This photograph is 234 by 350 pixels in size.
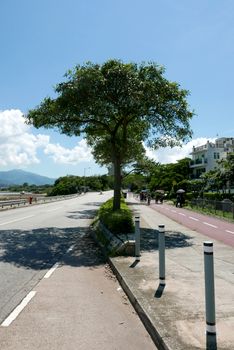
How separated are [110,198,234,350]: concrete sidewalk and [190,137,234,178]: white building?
254 ft

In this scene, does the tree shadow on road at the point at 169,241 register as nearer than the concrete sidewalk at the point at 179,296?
No

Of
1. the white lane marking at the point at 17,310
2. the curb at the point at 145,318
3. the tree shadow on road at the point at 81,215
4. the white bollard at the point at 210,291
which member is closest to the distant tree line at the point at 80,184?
the tree shadow on road at the point at 81,215

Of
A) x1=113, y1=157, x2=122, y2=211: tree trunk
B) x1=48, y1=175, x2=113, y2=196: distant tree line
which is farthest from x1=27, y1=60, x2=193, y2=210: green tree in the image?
x1=48, y1=175, x2=113, y2=196: distant tree line

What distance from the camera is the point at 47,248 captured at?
1474cm

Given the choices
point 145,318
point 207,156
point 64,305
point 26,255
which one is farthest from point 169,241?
point 207,156

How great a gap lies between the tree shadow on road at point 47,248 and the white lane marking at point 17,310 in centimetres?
306

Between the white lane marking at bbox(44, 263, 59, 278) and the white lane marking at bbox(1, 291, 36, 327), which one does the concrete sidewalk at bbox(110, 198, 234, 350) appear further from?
the white lane marking at bbox(1, 291, 36, 327)

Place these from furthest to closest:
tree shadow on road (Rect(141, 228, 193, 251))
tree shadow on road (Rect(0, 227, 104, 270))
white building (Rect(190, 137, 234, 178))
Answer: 1. white building (Rect(190, 137, 234, 178))
2. tree shadow on road (Rect(141, 228, 193, 251))
3. tree shadow on road (Rect(0, 227, 104, 270))

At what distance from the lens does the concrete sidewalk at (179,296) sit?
5250mm

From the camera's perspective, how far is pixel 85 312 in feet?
22.7

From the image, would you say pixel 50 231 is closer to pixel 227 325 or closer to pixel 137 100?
pixel 137 100

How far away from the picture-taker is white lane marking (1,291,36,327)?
632cm

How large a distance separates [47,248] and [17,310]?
782 centimetres

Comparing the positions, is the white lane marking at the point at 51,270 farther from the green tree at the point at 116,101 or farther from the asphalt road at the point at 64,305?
the green tree at the point at 116,101
